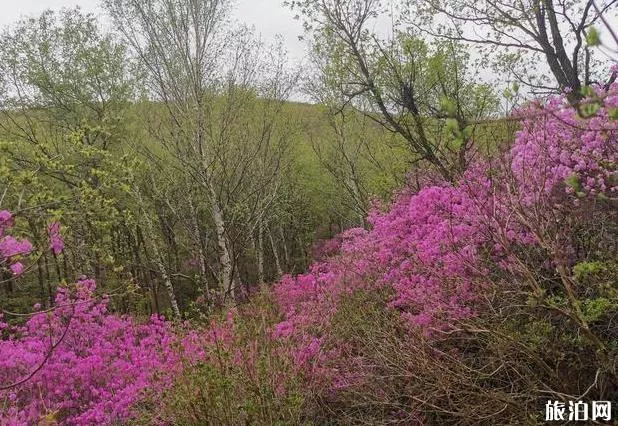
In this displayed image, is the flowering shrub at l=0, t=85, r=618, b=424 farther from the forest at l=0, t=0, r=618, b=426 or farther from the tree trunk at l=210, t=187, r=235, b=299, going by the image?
the tree trunk at l=210, t=187, r=235, b=299

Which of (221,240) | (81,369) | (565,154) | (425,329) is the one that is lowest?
(81,369)

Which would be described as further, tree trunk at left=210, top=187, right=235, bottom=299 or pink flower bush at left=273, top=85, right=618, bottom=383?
tree trunk at left=210, top=187, right=235, bottom=299

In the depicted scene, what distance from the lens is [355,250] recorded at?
844 cm

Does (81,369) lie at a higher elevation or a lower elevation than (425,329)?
lower

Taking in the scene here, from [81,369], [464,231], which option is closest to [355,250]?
[464,231]

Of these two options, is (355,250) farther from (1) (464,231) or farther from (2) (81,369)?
(2) (81,369)

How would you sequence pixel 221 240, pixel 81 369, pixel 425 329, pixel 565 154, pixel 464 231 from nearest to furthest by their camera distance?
1. pixel 425 329
2. pixel 565 154
3. pixel 464 231
4. pixel 81 369
5. pixel 221 240

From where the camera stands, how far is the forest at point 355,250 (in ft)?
13.3

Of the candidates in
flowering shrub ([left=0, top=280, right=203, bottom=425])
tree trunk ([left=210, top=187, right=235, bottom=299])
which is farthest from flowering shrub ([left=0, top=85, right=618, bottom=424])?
tree trunk ([left=210, top=187, right=235, bottom=299])

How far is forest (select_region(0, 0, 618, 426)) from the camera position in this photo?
405 cm

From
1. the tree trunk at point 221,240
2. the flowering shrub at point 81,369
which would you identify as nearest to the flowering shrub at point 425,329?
the flowering shrub at point 81,369

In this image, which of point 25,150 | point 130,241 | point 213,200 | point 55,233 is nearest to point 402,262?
point 55,233

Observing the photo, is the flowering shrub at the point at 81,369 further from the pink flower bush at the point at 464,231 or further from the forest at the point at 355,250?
the pink flower bush at the point at 464,231

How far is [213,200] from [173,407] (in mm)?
6722
